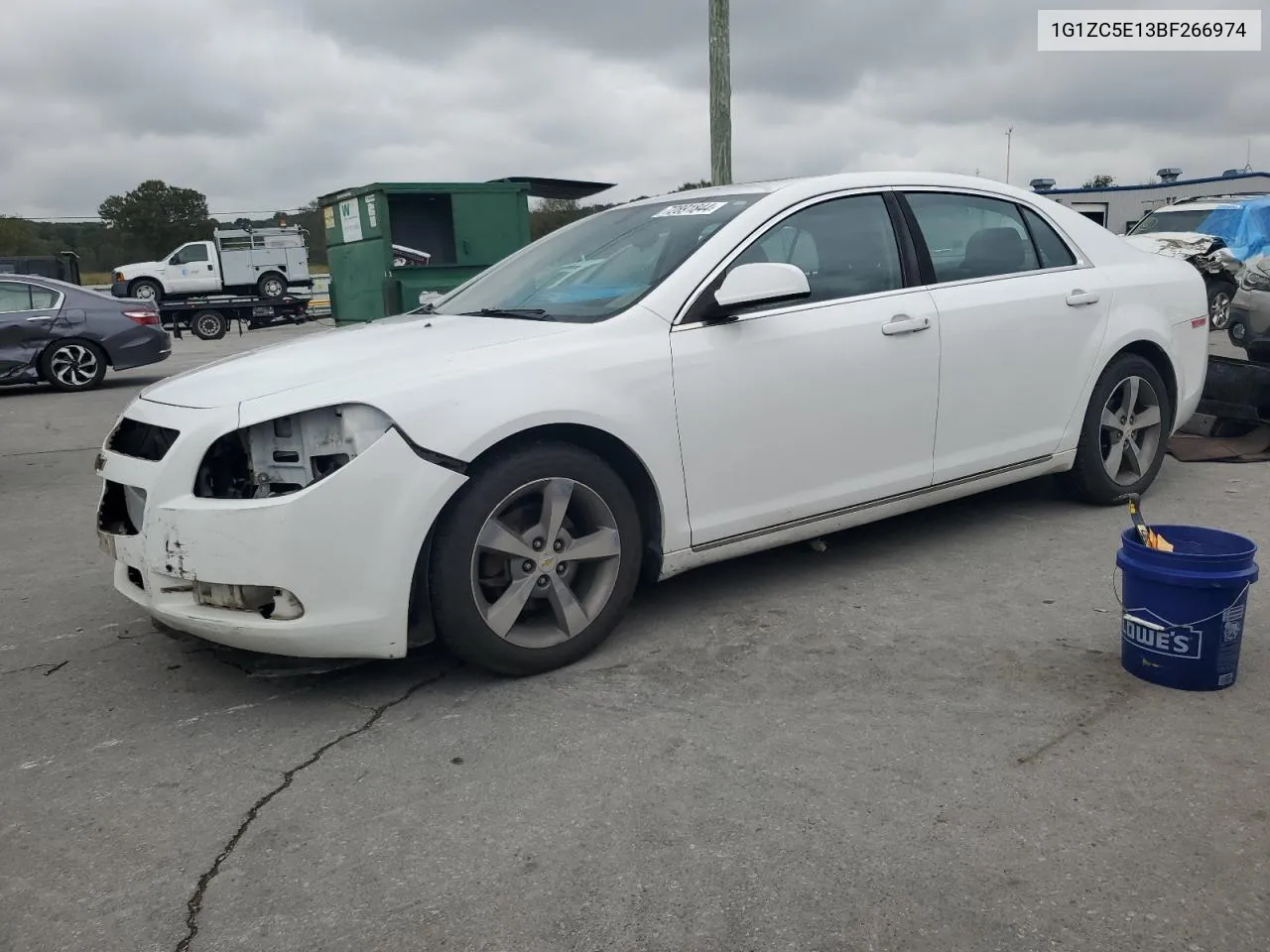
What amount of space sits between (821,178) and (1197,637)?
220cm

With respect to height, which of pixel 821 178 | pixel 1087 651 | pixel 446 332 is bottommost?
pixel 1087 651

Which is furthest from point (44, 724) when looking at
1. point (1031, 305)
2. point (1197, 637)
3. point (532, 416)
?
point (1031, 305)

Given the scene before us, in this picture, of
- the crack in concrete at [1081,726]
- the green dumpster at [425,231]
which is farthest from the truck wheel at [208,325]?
the crack in concrete at [1081,726]

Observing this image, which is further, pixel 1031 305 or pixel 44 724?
pixel 1031 305

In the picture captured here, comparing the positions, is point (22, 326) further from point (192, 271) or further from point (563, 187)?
point (192, 271)

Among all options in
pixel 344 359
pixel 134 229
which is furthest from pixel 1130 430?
pixel 134 229

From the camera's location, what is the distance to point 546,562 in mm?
3385

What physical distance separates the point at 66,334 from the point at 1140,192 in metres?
27.2

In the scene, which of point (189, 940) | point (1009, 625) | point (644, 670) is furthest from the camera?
point (1009, 625)

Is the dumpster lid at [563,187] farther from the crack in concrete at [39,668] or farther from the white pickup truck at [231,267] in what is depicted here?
the white pickup truck at [231,267]

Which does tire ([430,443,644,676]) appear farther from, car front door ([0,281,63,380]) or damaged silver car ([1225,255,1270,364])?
car front door ([0,281,63,380])

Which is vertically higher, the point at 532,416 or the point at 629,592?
the point at 532,416

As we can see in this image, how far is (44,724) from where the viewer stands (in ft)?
10.6

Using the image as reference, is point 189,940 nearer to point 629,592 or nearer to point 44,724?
point 44,724
